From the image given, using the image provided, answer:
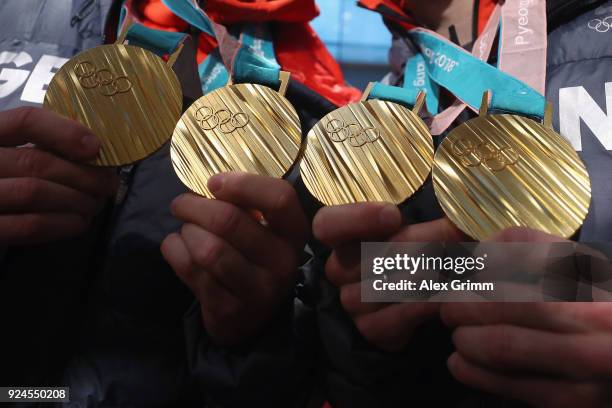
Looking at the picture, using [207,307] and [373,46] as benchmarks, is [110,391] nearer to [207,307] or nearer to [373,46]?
[207,307]

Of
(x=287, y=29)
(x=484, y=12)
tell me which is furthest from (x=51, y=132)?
(x=484, y=12)

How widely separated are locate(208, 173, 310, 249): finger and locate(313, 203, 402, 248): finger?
39 millimetres

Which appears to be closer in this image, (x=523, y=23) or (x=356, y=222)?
(x=356, y=222)

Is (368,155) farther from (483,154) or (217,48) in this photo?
(217,48)

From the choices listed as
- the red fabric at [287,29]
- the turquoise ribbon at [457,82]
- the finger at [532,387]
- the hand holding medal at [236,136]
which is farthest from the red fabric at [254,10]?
the finger at [532,387]

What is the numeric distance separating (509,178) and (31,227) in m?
0.48

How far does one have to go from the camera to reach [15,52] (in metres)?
0.72

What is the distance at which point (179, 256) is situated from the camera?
1.47 feet

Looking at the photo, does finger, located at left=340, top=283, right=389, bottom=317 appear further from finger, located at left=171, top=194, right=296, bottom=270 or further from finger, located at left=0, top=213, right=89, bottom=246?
finger, located at left=0, top=213, right=89, bottom=246

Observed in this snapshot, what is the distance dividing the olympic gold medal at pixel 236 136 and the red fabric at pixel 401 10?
42cm

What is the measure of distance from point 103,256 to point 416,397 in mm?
456

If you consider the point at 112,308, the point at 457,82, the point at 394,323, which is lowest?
the point at 112,308

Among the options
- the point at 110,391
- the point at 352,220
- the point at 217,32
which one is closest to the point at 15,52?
the point at 217,32

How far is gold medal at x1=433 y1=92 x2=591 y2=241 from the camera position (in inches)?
15.2
